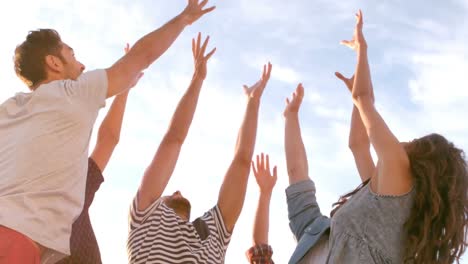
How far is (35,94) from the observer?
3.52m

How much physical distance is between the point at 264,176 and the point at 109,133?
1.55 metres

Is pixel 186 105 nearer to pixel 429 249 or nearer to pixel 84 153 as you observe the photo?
pixel 84 153

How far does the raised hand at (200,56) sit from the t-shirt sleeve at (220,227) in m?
1.24

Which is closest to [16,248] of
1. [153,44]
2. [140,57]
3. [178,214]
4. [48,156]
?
[48,156]

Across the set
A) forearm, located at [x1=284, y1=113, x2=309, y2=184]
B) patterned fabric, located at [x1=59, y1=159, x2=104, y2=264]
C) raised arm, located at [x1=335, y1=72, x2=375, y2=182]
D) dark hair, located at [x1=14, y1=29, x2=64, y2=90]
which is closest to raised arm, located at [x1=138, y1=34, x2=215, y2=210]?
patterned fabric, located at [x1=59, y1=159, x2=104, y2=264]

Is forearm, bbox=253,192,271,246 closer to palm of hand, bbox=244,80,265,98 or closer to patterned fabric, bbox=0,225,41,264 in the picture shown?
palm of hand, bbox=244,80,265,98

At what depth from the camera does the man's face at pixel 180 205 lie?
4.88 meters

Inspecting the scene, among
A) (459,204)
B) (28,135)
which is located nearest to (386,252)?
(459,204)

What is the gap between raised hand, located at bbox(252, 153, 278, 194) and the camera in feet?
19.7

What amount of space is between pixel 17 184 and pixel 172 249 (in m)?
Result: 1.35

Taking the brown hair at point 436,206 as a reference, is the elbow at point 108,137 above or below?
above

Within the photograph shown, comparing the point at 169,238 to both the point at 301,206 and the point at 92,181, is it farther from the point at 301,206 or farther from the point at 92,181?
the point at 301,206

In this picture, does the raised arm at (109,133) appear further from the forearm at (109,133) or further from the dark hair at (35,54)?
the dark hair at (35,54)

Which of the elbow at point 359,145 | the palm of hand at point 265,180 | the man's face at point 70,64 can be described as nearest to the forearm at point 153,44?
the man's face at point 70,64
